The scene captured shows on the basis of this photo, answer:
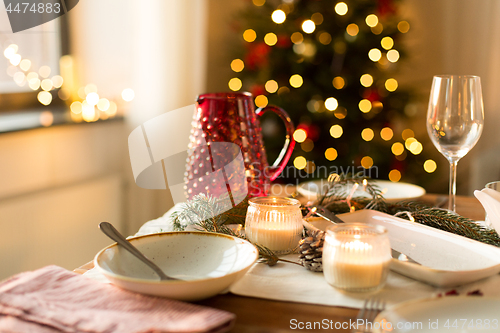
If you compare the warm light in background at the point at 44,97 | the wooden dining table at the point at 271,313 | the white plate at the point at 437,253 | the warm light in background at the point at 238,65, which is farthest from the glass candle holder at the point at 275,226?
the warm light in background at the point at 238,65

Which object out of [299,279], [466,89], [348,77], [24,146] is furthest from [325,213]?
[348,77]

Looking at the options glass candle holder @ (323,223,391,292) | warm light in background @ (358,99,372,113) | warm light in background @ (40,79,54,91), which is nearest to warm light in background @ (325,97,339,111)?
warm light in background @ (358,99,372,113)

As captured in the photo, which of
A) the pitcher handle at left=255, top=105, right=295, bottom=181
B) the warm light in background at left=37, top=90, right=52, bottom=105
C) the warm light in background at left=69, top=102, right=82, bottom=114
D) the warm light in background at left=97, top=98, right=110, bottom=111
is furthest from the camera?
the warm light in background at left=97, top=98, right=110, bottom=111

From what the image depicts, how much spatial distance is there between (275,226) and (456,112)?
0.37m

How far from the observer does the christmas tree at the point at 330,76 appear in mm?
2090

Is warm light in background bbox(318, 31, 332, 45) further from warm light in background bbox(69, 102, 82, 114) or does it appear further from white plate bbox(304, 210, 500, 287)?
white plate bbox(304, 210, 500, 287)

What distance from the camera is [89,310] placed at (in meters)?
0.43

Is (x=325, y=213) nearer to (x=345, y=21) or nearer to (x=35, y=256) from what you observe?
(x=35, y=256)

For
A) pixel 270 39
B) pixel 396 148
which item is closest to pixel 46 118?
pixel 270 39

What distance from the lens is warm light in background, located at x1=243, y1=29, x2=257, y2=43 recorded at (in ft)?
7.22

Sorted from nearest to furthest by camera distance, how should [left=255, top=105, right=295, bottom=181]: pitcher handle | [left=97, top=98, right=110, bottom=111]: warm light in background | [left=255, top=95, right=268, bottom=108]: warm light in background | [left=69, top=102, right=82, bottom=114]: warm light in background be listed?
[left=255, top=105, right=295, bottom=181]: pitcher handle, [left=69, top=102, right=82, bottom=114]: warm light in background, [left=97, top=98, right=110, bottom=111]: warm light in background, [left=255, top=95, right=268, bottom=108]: warm light in background

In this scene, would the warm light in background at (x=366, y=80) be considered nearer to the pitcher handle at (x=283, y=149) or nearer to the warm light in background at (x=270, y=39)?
the warm light in background at (x=270, y=39)

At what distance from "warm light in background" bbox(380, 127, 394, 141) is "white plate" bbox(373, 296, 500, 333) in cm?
189

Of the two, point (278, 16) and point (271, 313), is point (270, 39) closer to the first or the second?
point (278, 16)
